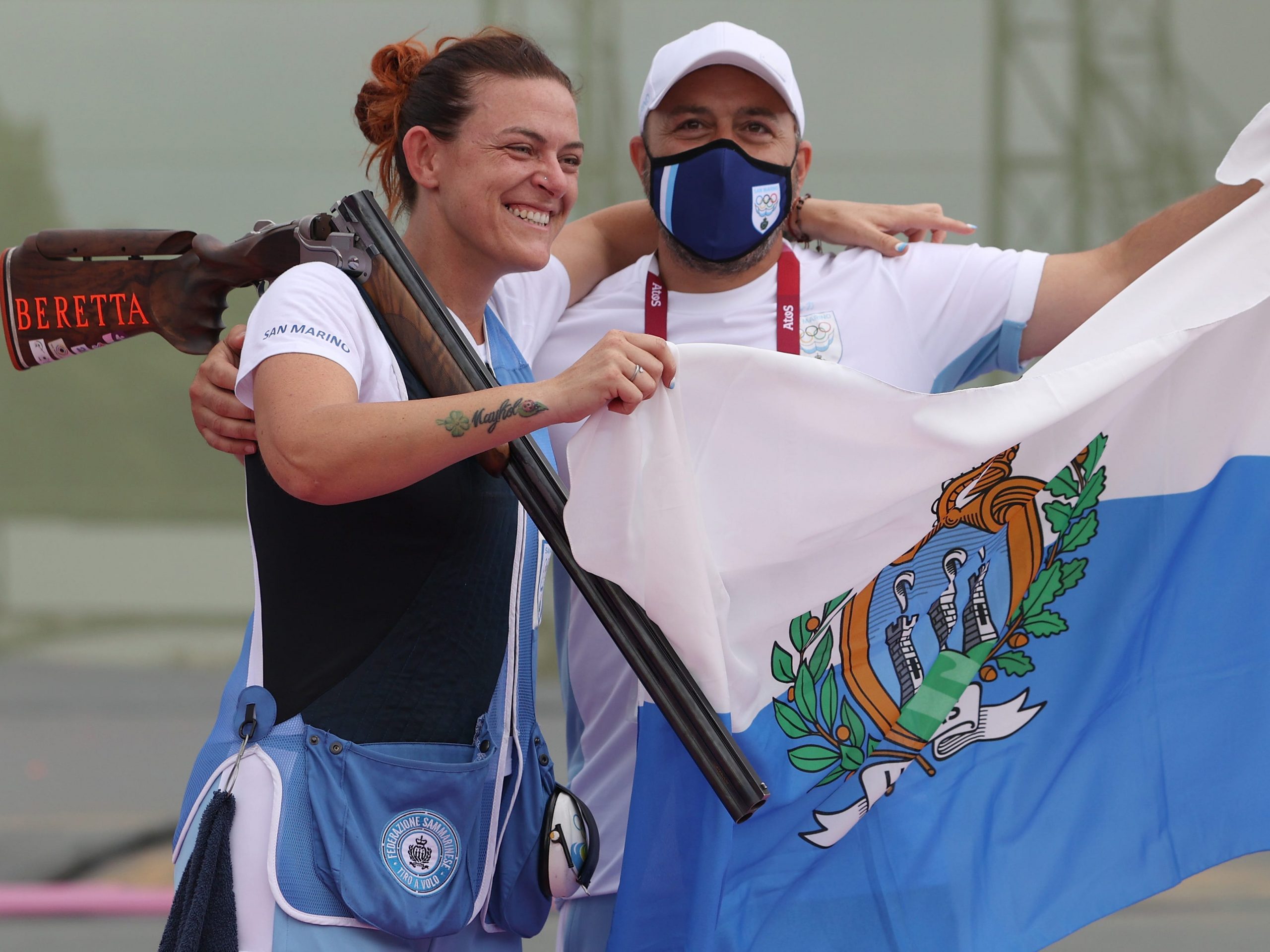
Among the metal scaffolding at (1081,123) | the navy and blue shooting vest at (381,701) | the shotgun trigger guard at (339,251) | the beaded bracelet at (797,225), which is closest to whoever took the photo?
the navy and blue shooting vest at (381,701)

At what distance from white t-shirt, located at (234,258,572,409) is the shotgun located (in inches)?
1.7

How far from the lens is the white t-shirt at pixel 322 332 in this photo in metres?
1.61

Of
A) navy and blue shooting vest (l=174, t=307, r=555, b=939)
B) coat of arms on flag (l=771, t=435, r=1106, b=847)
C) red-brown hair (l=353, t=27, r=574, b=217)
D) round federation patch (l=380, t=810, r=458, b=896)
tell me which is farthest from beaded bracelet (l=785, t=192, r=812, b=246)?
round federation patch (l=380, t=810, r=458, b=896)

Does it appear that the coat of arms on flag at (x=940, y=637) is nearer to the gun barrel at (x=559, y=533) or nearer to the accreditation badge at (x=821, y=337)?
the gun barrel at (x=559, y=533)

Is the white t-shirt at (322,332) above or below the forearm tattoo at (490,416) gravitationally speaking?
above

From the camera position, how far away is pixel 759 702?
185 cm

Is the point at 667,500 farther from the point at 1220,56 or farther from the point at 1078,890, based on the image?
the point at 1220,56

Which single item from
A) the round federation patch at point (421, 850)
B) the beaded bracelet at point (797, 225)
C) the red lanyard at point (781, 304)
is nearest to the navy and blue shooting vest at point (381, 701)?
the round federation patch at point (421, 850)

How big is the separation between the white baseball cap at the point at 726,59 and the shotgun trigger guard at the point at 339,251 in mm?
786

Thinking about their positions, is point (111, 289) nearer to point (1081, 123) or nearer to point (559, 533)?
point (559, 533)

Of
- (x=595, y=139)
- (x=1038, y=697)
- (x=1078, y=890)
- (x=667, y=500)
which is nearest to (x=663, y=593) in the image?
(x=667, y=500)

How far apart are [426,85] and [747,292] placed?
728 mm

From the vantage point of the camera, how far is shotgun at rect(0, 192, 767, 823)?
170 cm

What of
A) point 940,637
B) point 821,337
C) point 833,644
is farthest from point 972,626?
point 821,337
